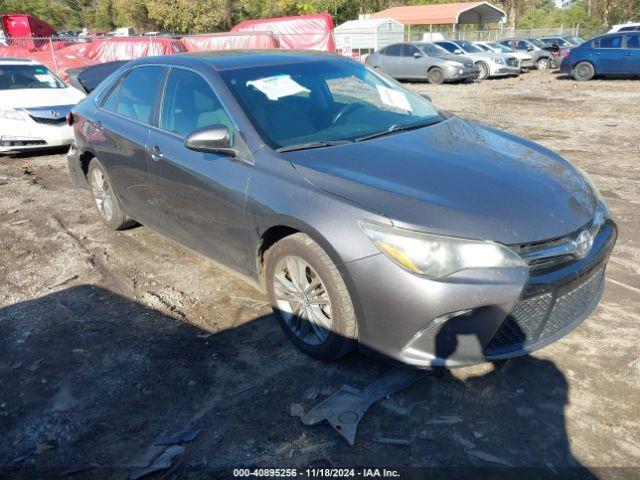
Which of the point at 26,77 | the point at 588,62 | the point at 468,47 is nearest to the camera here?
the point at 26,77

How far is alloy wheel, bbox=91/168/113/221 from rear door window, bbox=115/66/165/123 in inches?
31.6

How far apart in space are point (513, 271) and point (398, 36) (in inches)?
1166

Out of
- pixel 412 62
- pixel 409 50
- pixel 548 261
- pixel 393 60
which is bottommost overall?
pixel 548 261

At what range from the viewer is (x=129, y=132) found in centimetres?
432

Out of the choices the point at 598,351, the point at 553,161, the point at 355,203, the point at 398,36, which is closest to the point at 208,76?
the point at 355,203

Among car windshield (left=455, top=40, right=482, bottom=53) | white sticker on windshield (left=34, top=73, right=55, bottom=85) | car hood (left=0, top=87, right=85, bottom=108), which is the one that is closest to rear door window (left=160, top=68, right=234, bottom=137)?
car hood (left=0, top=87, right=85, bottom=108)

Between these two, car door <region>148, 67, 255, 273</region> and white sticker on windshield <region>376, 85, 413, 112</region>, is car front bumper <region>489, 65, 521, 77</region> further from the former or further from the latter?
car door <region>148, 67, 255, 273</region>

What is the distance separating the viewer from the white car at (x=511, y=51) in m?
23.1

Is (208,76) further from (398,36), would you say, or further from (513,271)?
(398,36)

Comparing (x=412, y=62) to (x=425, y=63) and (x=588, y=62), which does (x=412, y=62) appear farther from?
(x=588, y=62)

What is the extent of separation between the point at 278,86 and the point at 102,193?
2.55m

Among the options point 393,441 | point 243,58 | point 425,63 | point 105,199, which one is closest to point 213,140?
point 243,58

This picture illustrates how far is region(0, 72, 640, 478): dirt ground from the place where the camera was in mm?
2459

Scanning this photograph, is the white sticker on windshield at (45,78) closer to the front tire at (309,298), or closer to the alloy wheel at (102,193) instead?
the alloy wheel at (102,193)
